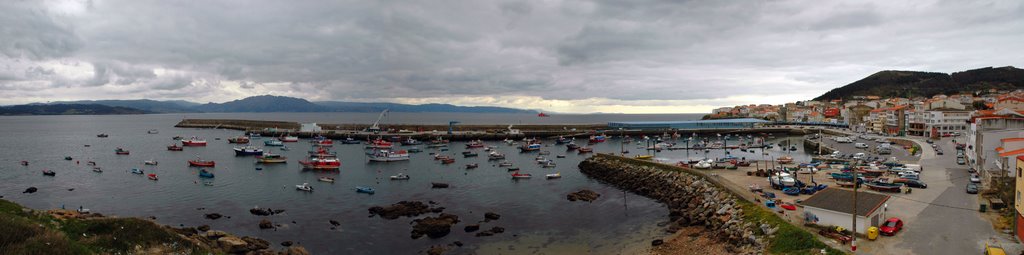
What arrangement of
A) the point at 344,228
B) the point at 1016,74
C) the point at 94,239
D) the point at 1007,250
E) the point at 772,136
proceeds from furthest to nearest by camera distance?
the point at 1016,74
the point at 772,136
the point at 344,228
the point at 94,239
the point at 1007,250

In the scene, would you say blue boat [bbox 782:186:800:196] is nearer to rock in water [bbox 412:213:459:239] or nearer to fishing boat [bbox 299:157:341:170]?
rock in water [bbox 412:213:459:239]

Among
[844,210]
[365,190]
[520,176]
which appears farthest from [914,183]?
[365,190]

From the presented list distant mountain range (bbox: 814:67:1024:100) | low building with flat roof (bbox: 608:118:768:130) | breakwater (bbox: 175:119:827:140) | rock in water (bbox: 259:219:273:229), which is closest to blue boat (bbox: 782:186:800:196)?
rock in water (bbox: 259:219:273:229)

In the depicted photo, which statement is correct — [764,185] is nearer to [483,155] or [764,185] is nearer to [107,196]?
[483,155]

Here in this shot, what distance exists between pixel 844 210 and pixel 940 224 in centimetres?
459

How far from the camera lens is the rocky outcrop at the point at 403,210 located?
30.5 m

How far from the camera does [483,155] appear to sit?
223ft

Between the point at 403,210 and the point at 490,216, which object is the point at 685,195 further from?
the point at 403,210

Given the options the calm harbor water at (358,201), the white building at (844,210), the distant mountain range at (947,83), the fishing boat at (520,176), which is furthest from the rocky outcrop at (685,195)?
the distant mountain range at (947,83)

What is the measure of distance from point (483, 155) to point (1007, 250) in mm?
55109

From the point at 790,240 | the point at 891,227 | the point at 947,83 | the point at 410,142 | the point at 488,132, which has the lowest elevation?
the point at 790,240

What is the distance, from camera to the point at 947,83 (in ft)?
584

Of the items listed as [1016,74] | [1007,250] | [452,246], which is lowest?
[452,246]

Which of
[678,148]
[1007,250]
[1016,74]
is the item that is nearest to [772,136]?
Answer: [678,148]
